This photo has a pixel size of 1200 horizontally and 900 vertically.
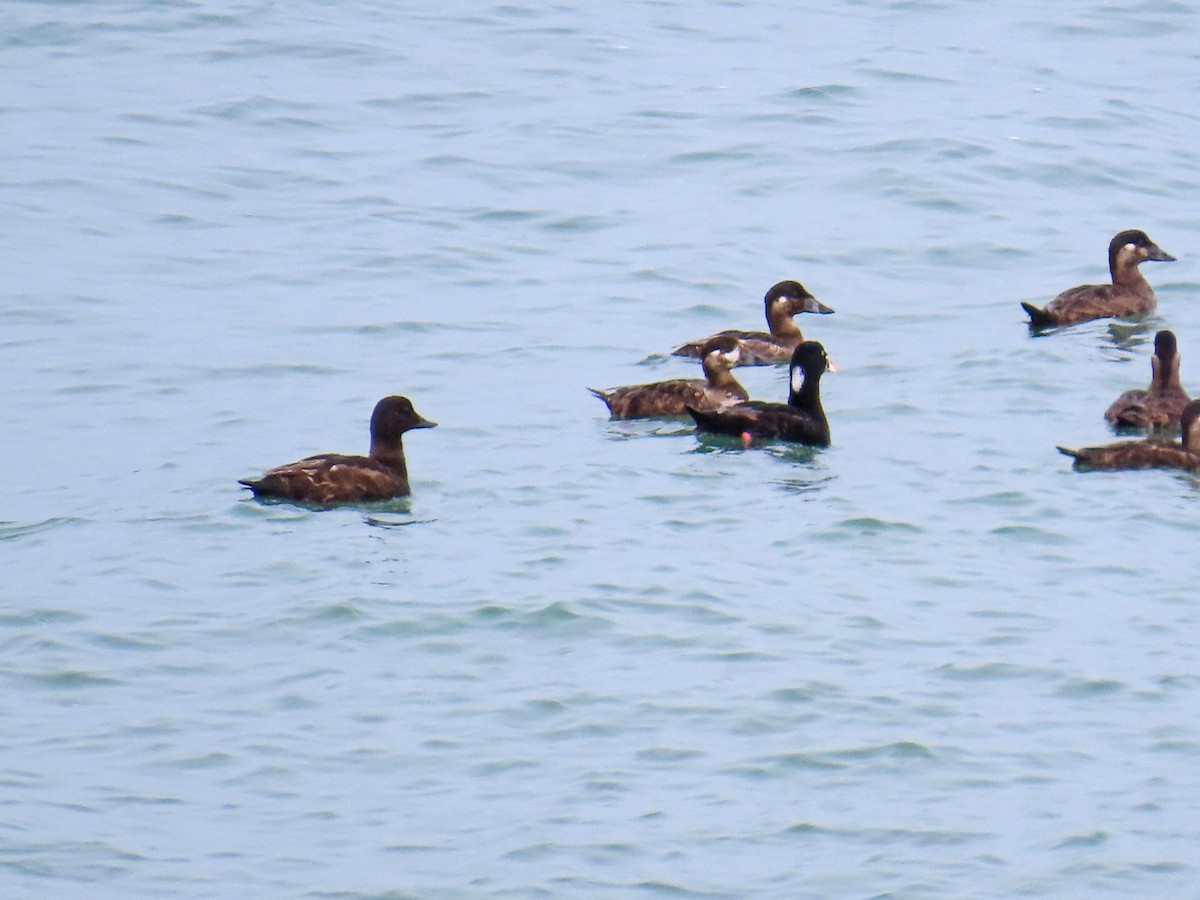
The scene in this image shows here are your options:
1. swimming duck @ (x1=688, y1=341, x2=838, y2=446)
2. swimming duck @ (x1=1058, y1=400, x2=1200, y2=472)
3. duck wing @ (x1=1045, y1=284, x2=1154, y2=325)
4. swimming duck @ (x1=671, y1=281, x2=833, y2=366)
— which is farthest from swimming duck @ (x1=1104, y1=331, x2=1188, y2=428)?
swimming duck @ (x1=671, y1=281, x2=833, y2=366)

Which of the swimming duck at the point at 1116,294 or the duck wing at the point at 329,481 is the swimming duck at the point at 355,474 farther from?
the swimming duck at the point at 1116,294

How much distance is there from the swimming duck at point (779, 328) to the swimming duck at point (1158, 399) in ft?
9.95

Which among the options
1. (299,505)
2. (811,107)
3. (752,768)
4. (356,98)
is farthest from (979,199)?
(752,768)

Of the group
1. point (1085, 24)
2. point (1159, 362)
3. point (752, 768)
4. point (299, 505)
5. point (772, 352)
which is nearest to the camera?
point (752, 768)

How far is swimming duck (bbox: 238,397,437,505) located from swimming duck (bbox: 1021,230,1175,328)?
5791mm

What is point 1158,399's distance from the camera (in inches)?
588

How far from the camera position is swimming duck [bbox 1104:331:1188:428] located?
48.6ft

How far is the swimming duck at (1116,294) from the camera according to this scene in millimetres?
18094

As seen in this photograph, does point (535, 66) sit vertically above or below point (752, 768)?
above

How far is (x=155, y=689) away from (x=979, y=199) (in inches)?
548

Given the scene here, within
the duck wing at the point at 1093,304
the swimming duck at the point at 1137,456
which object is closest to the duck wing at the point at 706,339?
the duck wing at the point at 1093,304

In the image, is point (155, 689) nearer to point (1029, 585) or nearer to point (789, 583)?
point (789, 583)

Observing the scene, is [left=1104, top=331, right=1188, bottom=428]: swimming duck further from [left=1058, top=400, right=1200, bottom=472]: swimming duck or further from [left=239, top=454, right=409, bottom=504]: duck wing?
[left=239, top=454, right=409, bottom=504]: duck wing

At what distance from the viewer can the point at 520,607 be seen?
11633 millimetres
